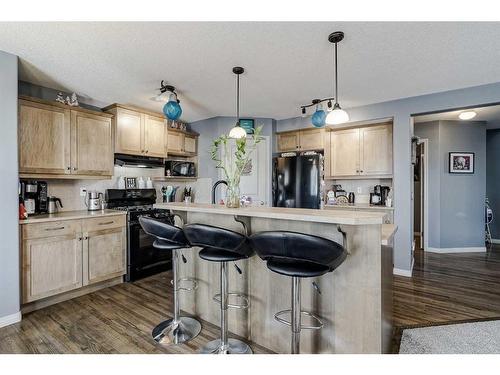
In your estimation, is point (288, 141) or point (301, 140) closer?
point (301, 140)

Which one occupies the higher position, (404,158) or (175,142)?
(175,142)

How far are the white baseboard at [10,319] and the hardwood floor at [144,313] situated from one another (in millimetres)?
50

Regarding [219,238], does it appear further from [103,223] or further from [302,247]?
[103,223]

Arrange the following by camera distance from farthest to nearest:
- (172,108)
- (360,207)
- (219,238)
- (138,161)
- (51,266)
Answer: (360,207) < (138,161) < (172,108) < (51,266) < (219,238)

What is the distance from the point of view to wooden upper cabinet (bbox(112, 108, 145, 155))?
3.55 metres

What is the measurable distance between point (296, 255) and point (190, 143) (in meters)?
3.77

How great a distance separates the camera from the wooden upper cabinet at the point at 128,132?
3.55 metres

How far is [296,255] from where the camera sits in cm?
139

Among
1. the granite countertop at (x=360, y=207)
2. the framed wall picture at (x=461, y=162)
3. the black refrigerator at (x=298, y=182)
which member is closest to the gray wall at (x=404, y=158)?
the granite countertop at (x=360, y=207)

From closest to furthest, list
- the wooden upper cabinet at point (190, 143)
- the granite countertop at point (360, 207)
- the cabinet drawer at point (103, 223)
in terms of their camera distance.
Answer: the cabinet drawer at point (103, 223) < the granite countertop at point (360, 207) < the wooden upper cabinet at point (190, 143)

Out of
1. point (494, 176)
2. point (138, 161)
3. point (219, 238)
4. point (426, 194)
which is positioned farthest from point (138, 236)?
point (494, 176)

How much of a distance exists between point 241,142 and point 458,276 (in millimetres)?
3619

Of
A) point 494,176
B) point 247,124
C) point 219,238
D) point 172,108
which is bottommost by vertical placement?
point 219,238

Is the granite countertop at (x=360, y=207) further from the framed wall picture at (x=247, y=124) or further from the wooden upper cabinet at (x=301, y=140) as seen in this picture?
the framed wall picture at (x=247, y=124)
